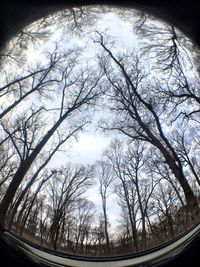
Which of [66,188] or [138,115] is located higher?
[138,115]

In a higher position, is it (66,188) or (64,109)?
(64,109)

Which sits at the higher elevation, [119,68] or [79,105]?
[119,68]

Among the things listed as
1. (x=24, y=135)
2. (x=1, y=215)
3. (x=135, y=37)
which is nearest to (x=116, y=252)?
(x=1, y=215)

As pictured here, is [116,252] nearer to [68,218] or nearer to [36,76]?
[68,218]

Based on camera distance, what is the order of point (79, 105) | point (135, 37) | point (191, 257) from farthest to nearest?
1. point (135, 37)
2. point (79, 105)
3. point (191, 257)

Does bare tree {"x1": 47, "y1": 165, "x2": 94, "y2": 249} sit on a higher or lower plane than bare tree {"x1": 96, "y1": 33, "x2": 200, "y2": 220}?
lower

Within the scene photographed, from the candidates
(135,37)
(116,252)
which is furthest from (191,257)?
(135,37)

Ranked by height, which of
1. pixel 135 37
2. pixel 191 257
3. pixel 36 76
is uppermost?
pixel 135 37

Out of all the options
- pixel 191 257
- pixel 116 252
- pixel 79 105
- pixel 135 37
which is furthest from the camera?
pixel 135 37

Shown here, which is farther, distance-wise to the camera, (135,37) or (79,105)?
(135,37)

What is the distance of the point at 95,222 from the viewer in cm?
159

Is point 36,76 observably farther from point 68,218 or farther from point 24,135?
point 68,218

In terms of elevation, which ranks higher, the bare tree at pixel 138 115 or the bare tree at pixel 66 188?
the bare tree at pixel 138 115

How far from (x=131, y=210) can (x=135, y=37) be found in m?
1.26
